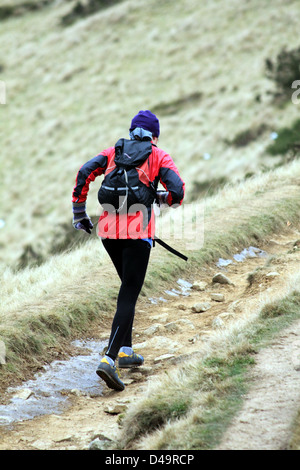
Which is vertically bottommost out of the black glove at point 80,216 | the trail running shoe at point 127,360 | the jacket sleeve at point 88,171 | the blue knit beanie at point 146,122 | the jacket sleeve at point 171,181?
the trail running shoe at point 127,360

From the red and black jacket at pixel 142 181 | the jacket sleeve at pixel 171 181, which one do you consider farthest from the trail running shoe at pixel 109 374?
the jacket sleeve at pixel 171 181

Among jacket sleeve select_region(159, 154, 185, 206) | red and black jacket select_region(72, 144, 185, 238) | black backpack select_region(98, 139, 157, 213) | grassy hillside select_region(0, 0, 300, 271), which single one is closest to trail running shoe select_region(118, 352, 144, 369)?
red and black jacket select_region(72, 144, 185, 238)

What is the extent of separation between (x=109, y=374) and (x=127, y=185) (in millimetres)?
1451

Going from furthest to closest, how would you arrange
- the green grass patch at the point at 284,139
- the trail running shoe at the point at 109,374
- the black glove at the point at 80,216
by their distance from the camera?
the green grass patch at the point at 284,139 → the black glove at the point at 80,216 → the trail running shoe at the point at 109,374

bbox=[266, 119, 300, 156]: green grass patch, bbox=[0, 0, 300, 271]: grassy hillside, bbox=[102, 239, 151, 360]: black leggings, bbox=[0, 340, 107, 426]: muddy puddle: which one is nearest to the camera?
bbox=[0, 340, 107, 426]: muddy puddle

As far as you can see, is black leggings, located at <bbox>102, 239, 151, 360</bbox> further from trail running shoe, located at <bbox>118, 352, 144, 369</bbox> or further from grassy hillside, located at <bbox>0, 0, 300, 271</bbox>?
grassy hillside, located at <bbox>0, 0, 300, 271</bbox>

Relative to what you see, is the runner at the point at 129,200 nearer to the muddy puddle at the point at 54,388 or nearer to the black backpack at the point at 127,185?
the black backpack at the point at 127,185

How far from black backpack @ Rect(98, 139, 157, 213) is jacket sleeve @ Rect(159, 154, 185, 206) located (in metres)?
0.12

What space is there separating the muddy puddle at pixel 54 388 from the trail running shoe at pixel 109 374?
0.78 ft

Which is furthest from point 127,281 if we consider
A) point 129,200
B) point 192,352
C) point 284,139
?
point 284,139

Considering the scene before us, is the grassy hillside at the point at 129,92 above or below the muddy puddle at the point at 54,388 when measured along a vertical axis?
below

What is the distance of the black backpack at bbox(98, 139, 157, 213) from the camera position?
4516 millimetres

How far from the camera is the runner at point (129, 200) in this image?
4.54 metres

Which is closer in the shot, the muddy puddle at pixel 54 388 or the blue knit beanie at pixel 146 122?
the muddy puddle at pixel 54 388
